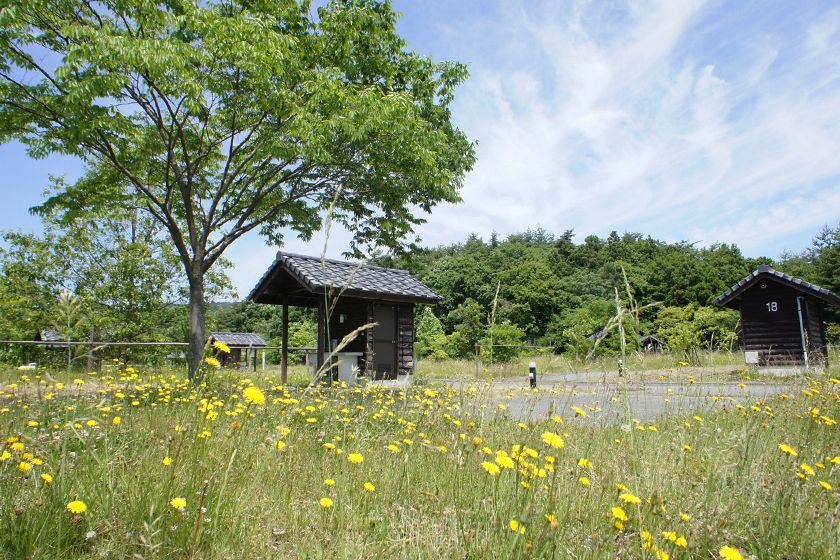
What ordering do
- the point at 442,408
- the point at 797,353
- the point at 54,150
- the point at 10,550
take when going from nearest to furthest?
1. the point at 10,550
2. the point at 442,408
3. the point at 54,150
4. the point at 797,353

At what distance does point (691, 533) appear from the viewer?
1.92 meters

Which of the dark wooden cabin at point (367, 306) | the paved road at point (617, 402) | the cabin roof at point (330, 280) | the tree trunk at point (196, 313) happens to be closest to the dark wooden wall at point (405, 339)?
the dark wooden cabin at point (367, 306)

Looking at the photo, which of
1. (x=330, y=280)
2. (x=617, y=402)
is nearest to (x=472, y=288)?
(x=330, y=280)

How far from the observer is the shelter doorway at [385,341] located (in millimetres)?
14406

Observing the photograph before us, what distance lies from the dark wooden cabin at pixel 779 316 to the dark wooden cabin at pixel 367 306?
513 inches

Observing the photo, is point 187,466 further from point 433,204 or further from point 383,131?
point 433,204

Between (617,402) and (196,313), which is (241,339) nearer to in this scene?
(196,313)

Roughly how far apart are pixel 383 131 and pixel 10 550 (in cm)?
965

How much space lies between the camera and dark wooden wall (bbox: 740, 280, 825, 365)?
18031 millimetres

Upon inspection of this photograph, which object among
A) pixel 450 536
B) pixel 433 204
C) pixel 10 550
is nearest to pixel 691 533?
pixel 450 536

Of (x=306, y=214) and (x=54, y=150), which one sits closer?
(x=54, y=150)

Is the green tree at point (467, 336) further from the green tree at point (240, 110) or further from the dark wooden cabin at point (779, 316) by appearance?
the green tree at point (240, 110)

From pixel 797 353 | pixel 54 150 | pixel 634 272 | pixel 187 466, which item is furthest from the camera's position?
pixel 634 272

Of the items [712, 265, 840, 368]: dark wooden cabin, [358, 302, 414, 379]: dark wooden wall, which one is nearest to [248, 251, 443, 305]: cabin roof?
[358, 302, 414, 379]: dark wooden wall
